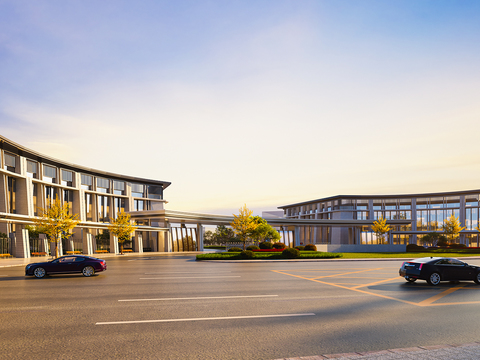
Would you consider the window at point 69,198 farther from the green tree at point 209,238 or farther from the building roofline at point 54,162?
the green tree at point 209,238

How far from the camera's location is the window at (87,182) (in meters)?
65.2

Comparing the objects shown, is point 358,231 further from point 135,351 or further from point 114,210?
point 135,351

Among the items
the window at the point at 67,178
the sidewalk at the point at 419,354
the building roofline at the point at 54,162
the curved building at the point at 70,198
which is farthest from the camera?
the window at the point at 67,178

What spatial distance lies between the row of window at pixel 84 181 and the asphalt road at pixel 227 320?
4013 centimetres

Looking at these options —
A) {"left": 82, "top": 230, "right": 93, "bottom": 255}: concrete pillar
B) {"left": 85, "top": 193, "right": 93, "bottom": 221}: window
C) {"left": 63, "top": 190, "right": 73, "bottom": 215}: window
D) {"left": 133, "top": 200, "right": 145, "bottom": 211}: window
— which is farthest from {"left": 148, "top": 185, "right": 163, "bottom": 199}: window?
{"left": 82, "top": 230, "right": 93, "bottom": 255}: concrete pillar

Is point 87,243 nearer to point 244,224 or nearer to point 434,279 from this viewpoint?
point 244,224

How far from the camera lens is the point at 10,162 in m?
47.8

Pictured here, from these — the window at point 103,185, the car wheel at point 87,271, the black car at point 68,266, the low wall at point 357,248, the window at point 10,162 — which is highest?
the window at point 10,162

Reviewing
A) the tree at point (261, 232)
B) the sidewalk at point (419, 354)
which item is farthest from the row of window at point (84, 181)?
the sidewalk at point (419, 354)

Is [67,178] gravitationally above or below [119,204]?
above

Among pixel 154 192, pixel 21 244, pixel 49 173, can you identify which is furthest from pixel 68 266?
pixel 154 192

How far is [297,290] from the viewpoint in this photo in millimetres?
13930

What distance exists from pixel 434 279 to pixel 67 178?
59.0 metres

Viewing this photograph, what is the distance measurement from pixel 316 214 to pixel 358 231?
630 inches
